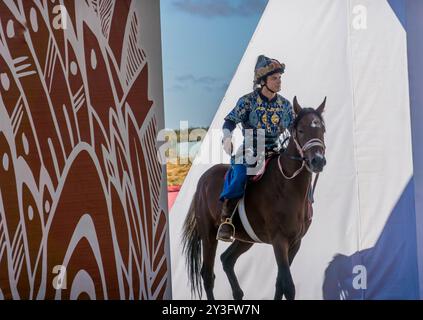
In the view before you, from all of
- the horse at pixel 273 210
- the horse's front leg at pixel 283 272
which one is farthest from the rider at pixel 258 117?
the horse's front leg at pixel 283 272

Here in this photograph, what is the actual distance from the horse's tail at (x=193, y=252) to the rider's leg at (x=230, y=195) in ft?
1.13

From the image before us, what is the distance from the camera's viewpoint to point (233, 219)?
241 inches

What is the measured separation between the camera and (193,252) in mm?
6340

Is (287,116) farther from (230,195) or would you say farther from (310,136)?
(230,195)

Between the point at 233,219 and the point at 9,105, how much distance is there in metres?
2.02

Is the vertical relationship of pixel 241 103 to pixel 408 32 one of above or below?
below

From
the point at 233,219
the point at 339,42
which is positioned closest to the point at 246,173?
the point at 233,219

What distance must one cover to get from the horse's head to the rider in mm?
192

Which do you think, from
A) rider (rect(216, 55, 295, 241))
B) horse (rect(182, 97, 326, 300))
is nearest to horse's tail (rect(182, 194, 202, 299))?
horse (rect(182, 97, 326, 300))

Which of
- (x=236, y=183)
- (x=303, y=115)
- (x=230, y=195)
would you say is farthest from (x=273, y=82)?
(x=230, y=195)

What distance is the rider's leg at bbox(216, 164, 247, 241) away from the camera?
5918 mm

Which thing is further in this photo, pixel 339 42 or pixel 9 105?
pixel 339 42
